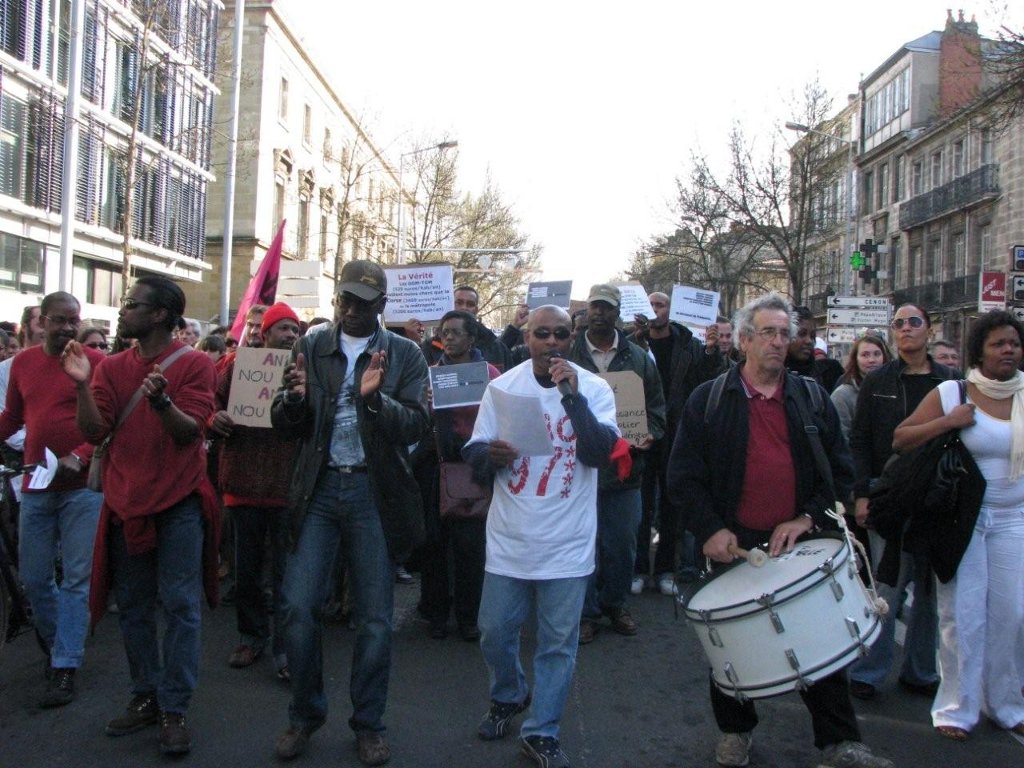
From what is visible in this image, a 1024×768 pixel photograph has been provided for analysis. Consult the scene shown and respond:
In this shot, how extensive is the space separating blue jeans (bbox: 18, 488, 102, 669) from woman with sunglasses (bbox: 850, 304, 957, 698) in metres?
4.00

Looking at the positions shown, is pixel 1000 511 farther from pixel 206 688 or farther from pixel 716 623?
pixel 206 688

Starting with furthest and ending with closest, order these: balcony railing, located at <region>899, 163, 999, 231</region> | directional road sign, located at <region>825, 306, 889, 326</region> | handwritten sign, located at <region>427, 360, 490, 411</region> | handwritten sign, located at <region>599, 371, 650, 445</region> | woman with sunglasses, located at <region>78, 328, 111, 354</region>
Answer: balcony railing, located at <region>899, 163, 999, 231</region>
directional road sign, located at <region>825, 306, 889, 326</region>
woman with sunglasses, located at <region>78, 328, 111, 354</region>
handwritten sign, located at <region>599, 371, 650, 445</region>
handwritten sign, located at <region>427, 360, 490, 411</region>

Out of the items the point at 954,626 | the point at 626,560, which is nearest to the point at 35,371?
the point at 626,560

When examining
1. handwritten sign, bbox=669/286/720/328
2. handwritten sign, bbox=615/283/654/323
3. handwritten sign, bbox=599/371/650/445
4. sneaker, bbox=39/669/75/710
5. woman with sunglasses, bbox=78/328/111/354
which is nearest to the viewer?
sneaker, bbox=39/669/75/710

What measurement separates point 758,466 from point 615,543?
91.0 inches

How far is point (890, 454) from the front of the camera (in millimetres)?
5523

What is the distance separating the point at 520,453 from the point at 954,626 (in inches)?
92.3

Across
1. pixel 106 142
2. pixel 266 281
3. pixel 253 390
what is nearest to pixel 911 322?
pixel 253 390

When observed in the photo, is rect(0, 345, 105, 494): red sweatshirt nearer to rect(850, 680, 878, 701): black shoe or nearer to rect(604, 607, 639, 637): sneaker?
rect(604, 607, 639, 637): sneaker

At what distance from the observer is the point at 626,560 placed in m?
6.39

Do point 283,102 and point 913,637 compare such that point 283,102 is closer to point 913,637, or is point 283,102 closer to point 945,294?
point 945,294

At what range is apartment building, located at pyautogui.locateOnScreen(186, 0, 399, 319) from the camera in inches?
1474

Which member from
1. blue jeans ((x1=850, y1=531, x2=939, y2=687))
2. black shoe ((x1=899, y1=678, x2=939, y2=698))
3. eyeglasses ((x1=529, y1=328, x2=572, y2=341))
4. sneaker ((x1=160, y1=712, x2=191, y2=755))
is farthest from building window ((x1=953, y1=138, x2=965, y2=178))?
sneaker ((x1=160, y1=712, x2=191, y2=755))

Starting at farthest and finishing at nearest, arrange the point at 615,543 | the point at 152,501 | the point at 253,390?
1. the point at 615,543
2. the point at 253,390
3. the point at 152,501
